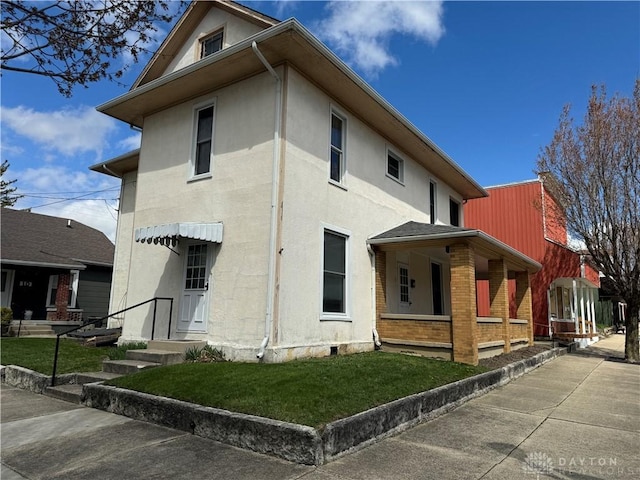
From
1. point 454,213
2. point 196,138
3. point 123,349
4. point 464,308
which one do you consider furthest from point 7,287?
point 454,213

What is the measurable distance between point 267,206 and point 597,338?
22773 mm

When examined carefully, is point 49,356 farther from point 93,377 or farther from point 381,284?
point 381,284

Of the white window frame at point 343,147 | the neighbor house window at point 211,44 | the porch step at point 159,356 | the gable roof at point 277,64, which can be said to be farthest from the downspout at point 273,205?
the neighbor house window at point 211,44

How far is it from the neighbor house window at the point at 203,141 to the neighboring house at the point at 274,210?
3 centimetres

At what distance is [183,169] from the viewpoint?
10539 millimetres

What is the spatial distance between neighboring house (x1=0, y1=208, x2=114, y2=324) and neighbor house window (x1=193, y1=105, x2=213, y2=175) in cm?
1301

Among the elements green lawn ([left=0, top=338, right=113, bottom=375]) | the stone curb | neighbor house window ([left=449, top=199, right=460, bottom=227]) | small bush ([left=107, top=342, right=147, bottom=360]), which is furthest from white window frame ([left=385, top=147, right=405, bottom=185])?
green lawn ([left=0, top=338, right=113, bottom=375])

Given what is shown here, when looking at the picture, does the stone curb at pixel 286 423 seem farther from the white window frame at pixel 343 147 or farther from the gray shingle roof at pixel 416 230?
the white window frame at pixel 343 147

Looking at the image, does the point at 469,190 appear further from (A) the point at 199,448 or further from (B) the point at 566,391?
(A) the point at 199,448

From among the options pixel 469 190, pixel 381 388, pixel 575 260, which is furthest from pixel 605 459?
pixel 575 260

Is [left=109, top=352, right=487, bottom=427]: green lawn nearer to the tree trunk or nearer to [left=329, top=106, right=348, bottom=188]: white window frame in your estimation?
[left=329, top=106, right=348, bottom=188]: white window frame

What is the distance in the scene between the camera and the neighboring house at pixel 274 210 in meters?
8.66

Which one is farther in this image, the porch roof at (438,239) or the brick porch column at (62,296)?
the brick porch column at (62,296)

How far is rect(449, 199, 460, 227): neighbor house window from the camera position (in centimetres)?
1792
